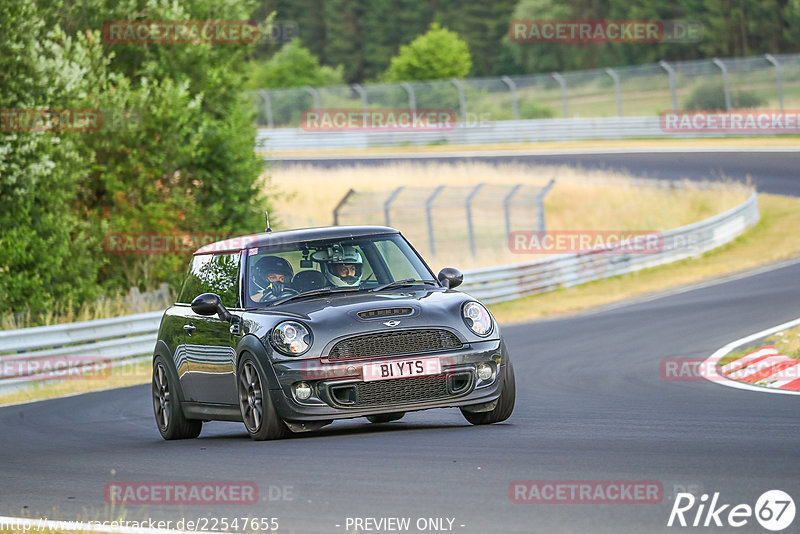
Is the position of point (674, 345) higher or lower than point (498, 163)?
higher

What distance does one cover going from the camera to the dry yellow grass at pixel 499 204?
36.5m

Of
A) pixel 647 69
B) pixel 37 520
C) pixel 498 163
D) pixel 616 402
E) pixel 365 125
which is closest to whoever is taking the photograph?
pixel 37 520

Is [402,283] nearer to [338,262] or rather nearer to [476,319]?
[338,262]

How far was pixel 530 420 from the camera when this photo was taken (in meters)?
10.2

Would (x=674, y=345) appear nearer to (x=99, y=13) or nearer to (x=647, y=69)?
(x=99, y=13)

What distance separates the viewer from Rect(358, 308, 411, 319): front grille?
9281 mm

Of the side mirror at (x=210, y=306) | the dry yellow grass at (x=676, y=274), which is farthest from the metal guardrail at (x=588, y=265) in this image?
the side mirror at (x=210, y=306)

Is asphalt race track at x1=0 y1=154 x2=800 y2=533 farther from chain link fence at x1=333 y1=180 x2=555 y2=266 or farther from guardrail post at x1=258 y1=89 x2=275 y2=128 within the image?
guardrail post at x1=258 y1=89 x2=275 y2=128

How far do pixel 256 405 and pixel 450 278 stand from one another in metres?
1.89

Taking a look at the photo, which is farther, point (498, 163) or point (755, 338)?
point (498, 163)

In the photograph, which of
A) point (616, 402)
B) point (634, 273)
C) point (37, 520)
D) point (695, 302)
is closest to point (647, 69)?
point (634, 273)

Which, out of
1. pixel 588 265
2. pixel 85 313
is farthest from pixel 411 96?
pixel 85 313

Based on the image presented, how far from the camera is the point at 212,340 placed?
10.2 meters

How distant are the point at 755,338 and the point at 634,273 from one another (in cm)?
1298
